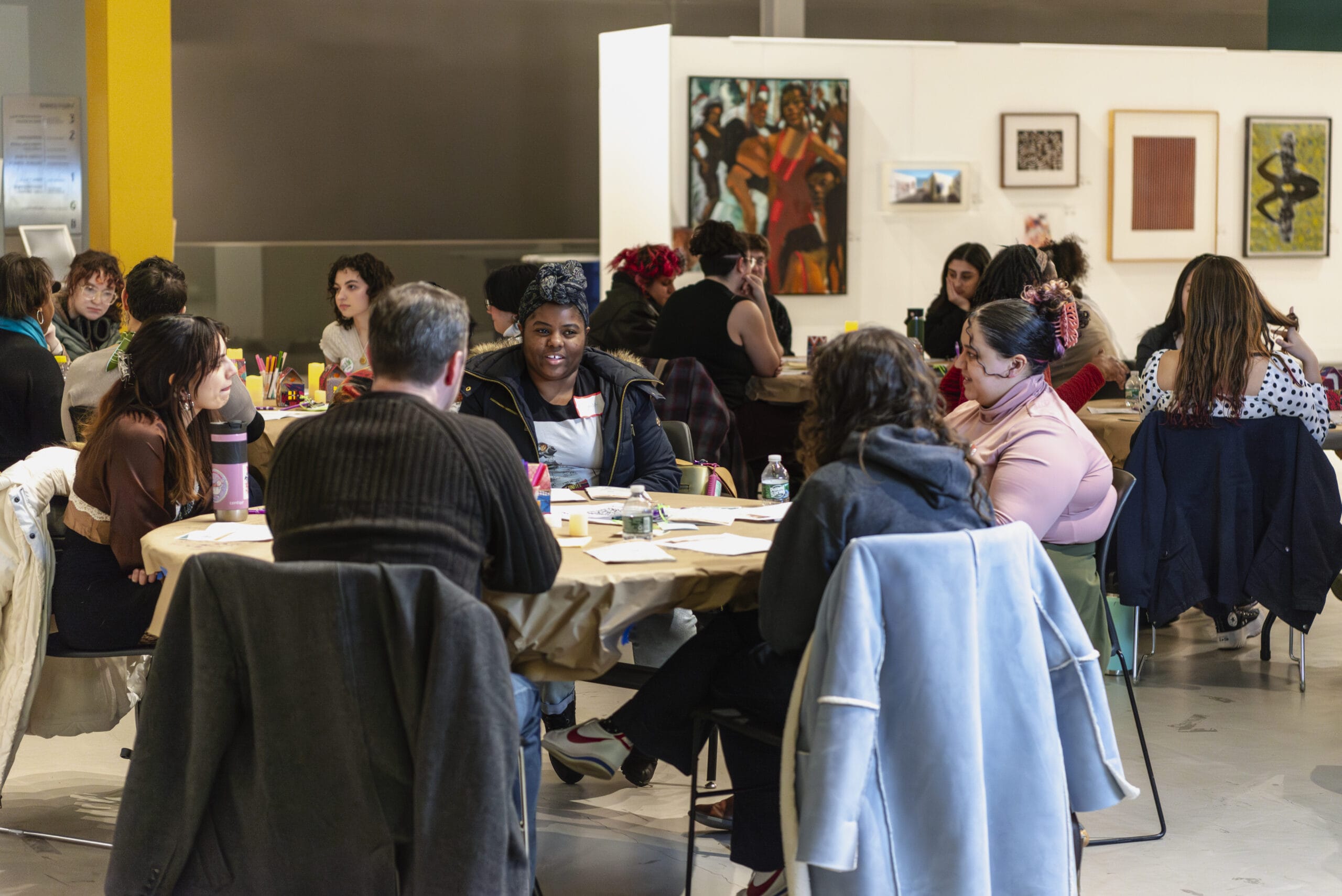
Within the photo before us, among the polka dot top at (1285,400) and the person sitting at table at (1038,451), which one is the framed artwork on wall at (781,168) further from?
the person sitting at table at (1038,451)

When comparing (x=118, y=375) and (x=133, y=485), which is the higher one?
(x=118, y=375)

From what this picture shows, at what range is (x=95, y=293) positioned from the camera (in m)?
6.62

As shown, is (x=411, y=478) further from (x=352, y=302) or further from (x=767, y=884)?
(x=352, y=302)

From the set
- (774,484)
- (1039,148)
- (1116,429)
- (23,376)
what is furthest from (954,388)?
(1039,148)

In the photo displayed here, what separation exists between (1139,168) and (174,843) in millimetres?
9085

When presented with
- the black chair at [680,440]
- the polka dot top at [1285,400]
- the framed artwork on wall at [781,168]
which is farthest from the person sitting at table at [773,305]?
the polka dot top at [1285,400]

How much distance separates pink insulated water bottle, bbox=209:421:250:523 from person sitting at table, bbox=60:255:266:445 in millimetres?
714

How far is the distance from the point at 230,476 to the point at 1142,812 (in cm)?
237

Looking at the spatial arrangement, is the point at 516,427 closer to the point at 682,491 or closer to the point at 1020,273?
the point at 682,491

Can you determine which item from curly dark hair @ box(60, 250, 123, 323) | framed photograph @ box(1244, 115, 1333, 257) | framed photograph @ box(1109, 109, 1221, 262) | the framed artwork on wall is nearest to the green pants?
curly dark hair @ box(60, 250, 123, 323)

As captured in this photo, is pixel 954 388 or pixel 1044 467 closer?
pixel 1044 467

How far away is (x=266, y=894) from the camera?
6.84 ft

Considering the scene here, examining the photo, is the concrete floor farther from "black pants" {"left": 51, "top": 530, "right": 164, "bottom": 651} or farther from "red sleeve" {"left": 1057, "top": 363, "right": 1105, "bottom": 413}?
"red sleeve" {"left": 1057, "top": 363, "right": 1105, "bottom": 413}

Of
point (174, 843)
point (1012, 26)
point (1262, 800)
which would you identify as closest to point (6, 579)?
point (174, 843)
